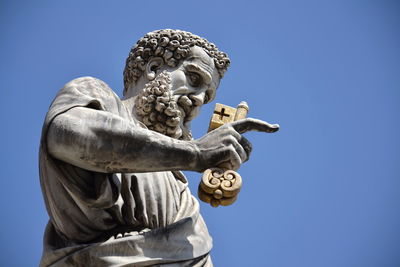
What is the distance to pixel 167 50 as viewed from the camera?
7.07 m

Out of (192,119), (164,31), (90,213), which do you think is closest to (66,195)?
Result: (90,213)

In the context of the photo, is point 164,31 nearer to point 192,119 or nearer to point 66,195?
point 192,119

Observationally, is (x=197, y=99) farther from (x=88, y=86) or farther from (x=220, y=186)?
(x=220, y=186)

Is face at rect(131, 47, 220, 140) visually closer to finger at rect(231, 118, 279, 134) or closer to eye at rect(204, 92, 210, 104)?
eye at rect(204, 92, 210, 104)

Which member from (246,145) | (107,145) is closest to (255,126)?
(246,145)

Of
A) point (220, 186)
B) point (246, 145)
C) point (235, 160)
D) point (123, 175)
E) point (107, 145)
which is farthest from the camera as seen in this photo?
Result: point (123, 175)

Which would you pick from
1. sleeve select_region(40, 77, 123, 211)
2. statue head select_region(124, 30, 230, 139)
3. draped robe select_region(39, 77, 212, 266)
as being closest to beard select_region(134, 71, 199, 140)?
statue head select_region(124, 30, 230, 139)

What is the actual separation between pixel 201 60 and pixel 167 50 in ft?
1.04

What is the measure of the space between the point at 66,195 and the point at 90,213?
0.72 ft

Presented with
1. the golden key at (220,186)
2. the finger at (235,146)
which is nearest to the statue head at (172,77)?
the finger at (235,146)

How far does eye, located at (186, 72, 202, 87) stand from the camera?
698 cm

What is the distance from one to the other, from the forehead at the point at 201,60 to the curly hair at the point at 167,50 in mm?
44

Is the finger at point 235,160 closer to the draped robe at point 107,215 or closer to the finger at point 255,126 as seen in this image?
the finger at point 255,126

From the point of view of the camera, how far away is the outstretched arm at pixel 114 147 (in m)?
5.36
